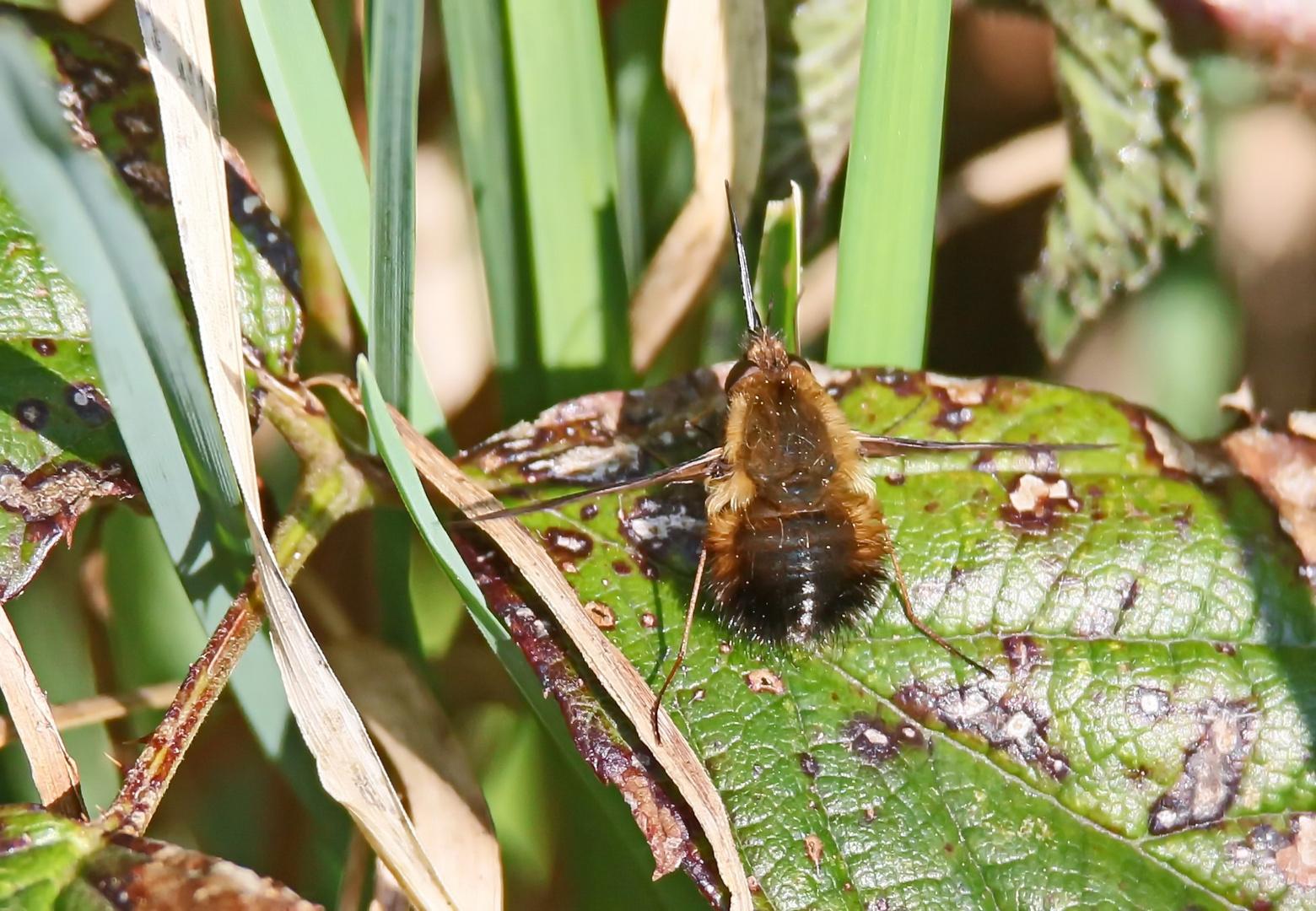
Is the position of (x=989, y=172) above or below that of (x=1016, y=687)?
above

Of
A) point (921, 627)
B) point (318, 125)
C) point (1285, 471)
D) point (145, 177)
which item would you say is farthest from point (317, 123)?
point (1285, 471)

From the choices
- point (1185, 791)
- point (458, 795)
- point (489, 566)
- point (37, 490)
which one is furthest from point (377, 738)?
point (1185, 791)

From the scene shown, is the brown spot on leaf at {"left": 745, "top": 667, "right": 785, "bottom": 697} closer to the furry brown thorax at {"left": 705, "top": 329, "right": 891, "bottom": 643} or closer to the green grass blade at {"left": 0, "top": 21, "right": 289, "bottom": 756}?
the furry brown thorax at {"left": 705, "top": 329, "right": 891, "bottom": 643}

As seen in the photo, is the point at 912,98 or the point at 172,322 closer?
the point at 172,322

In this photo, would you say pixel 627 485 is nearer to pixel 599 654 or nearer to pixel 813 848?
pixel 599 654

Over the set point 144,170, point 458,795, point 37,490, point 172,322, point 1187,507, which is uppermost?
point 144,170

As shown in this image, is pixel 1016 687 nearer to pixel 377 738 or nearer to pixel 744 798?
pixel 744 798

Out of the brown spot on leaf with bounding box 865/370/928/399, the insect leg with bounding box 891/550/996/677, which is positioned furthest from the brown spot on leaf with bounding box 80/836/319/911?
the brown spot on leaf with bounding box 865/370/928/399
